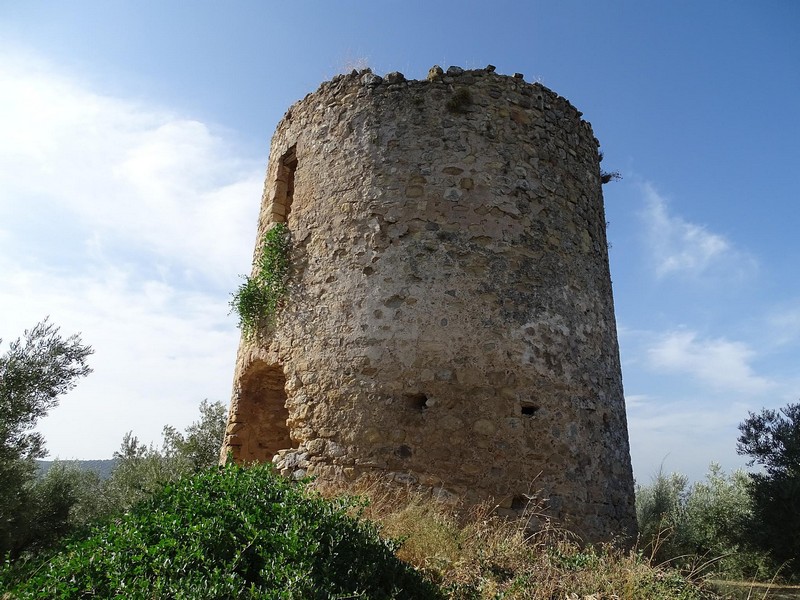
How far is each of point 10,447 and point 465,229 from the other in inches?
360

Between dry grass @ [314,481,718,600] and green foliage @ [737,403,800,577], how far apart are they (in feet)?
24.3

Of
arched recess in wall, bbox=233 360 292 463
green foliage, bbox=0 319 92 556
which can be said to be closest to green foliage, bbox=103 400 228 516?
green foliage, bbox=0 319 92 556

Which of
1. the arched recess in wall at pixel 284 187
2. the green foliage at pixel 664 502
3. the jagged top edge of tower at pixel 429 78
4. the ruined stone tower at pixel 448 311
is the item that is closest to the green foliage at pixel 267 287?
the ruined stone tower at pixel 448 311

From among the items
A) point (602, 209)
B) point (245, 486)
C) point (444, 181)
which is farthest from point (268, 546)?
point (602, 209)

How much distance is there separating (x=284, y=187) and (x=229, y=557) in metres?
5.50

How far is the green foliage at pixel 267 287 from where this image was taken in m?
6.75

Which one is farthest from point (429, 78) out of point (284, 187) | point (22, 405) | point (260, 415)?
point (22, 405)

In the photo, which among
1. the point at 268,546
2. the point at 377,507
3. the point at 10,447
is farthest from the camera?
the point at 10,447

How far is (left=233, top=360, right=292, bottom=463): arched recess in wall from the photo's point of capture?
7.00m

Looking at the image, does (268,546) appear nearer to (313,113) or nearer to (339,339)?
(339,339)

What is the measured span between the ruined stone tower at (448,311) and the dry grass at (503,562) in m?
0.32

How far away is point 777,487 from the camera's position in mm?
10453

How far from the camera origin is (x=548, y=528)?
5078 mm

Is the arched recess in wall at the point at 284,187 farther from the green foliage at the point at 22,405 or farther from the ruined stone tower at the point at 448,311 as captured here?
the green foliage at the point at 22,405
